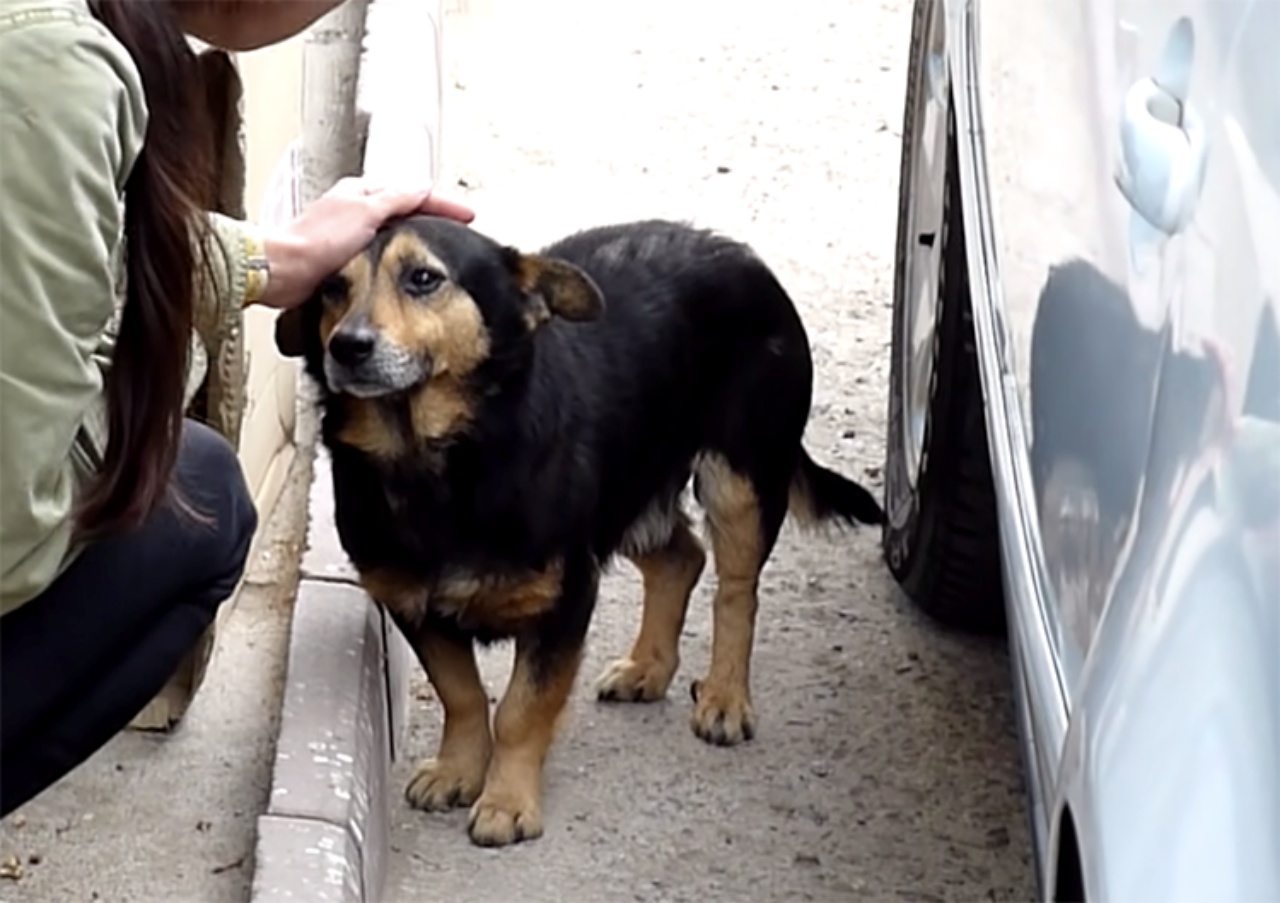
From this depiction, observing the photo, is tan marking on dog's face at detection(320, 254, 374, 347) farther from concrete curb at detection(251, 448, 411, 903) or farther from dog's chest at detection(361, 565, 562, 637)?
concrete curb at detection(251, 448, 411, 903)

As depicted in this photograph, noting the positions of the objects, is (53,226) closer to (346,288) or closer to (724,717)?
(346,288)

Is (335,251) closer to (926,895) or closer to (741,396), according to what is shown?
(741,396)

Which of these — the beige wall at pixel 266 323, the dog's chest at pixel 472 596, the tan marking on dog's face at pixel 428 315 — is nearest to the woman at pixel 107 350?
the tan marking on dog's face at pixel 428 315

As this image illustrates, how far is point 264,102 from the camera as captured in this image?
426 centimetres

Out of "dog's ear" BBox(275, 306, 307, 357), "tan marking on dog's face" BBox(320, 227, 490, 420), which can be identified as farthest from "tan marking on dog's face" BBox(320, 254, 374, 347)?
"dog's ear" BBox(275, 306, 307, 357)

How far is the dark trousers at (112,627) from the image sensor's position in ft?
8.84

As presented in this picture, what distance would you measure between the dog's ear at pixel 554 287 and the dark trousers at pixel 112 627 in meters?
0.64

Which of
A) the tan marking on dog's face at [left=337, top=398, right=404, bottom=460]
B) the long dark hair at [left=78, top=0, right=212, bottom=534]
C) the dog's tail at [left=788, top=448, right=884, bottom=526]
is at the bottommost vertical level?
the dog's tail at [left=788, top=448, right=884, bottom=526]

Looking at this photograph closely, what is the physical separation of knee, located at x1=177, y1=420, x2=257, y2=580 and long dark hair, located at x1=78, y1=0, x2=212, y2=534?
0.30 metres

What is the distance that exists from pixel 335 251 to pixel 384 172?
3.67 feet

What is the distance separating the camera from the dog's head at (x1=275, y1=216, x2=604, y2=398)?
3.33 meters

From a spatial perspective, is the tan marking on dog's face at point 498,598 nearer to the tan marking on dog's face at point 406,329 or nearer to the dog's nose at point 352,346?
the tan marking on dog's face at point 406,329

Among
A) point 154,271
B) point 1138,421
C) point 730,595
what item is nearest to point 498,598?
point 730,595

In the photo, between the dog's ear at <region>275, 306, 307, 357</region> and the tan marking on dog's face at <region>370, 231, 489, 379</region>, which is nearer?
the tan marking on dog's face at <region>370, 231, 489, 379</region>
